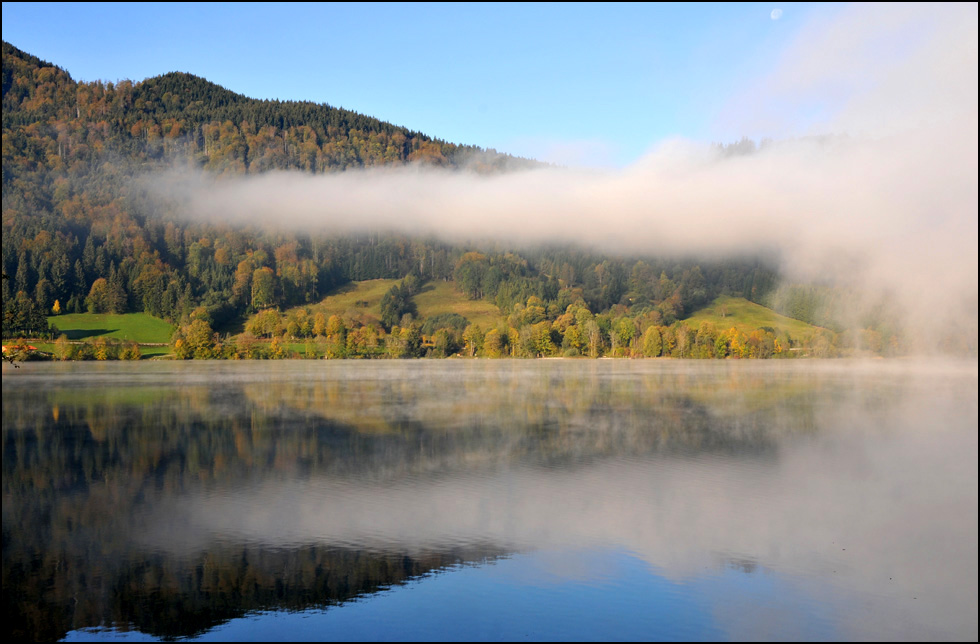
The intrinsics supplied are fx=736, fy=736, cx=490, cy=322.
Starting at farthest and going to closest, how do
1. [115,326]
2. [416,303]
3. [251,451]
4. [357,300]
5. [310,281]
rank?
[310,281], [416,303], [357,300], [115,326], [251,451]

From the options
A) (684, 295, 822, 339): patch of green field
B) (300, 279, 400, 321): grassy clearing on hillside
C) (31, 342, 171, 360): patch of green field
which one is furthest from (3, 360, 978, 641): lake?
(300, 279, 400, 321): grassy clearing on hillside

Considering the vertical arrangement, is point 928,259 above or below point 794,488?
above

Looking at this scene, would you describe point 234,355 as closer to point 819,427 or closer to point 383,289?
point 383,289

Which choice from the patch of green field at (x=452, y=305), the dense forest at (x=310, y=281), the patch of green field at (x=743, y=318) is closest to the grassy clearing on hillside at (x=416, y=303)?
the patch of green field at (x=452, y=305)

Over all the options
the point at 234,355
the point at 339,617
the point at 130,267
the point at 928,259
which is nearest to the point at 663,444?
the point at 339,617

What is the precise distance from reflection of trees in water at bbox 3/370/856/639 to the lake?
9cm

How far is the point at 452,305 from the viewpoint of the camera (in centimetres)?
15638

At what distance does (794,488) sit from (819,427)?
44.2 ft

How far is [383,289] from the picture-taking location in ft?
547

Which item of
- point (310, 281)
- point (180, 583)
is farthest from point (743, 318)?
point (180, 583)

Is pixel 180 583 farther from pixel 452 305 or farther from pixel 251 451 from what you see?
pixel 452 305

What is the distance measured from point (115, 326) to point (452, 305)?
214 ft

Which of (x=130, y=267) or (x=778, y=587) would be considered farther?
(x=130, y=267)

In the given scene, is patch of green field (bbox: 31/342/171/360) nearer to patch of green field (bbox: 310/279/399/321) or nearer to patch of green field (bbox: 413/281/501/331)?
patch of green field (bbox: 310/279/399/321)
